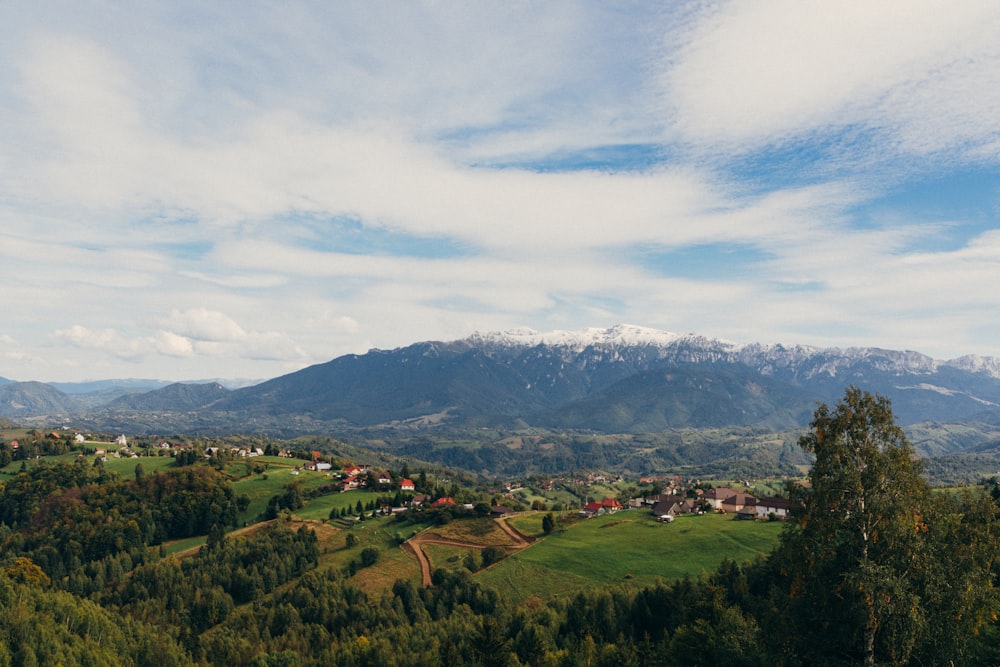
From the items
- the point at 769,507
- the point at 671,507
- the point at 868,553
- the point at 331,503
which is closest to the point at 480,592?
the point at 671,507

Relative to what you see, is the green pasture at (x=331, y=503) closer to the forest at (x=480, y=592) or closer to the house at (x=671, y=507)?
the forest at (x=480, y=592)

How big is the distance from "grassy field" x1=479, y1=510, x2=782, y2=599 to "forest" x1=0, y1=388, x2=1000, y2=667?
5555 mm

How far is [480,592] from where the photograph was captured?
3844 inches

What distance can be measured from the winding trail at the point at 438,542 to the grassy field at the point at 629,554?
5214mm

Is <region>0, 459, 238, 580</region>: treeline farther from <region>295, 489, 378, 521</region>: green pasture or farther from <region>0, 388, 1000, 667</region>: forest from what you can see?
<region>295, 489, 378, 521</region>: green pasture

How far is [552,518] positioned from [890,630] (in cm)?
10986

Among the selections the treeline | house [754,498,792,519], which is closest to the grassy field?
house [754,498,792,519]

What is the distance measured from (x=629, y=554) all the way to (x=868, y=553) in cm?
8553

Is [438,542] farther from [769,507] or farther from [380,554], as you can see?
[769,507]

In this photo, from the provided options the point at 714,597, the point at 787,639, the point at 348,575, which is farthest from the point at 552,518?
the point at 787,639

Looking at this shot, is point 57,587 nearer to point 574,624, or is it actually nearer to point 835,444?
point 574,624

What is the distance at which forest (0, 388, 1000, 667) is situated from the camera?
74.7 feet

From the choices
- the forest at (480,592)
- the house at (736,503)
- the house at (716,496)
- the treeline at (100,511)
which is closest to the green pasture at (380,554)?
the forest at (480,592)

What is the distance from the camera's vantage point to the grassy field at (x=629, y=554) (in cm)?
9319
